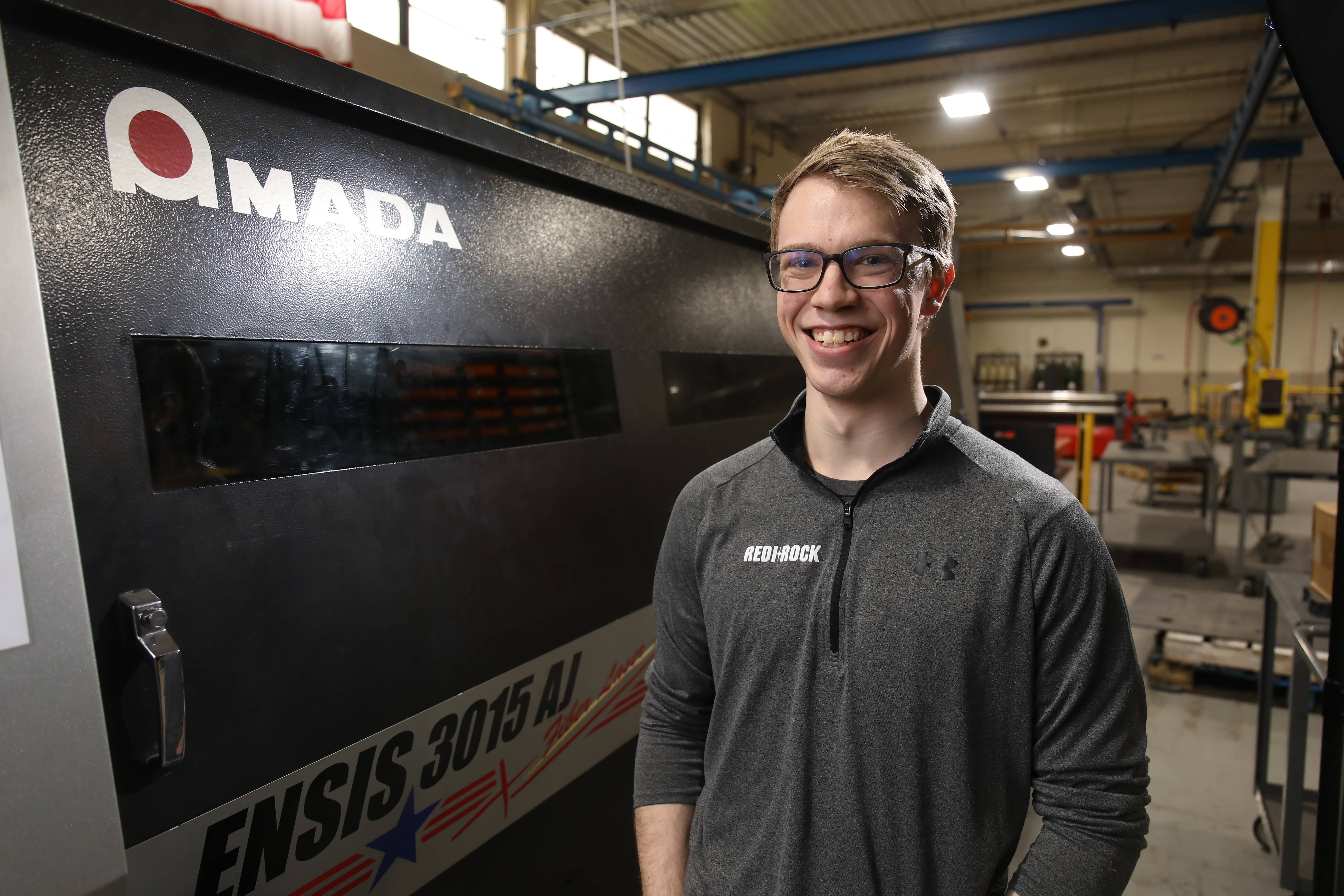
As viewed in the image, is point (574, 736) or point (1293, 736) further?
point (1293, 736)

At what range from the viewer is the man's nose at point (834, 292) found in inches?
34.7

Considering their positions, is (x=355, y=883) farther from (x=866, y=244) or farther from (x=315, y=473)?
(x=866, y=244)

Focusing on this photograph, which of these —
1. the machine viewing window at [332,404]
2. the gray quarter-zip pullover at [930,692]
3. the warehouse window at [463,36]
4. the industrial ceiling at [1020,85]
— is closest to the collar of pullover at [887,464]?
the gray quarter-zip pullover at [930,692]

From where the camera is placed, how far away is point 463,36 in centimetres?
575

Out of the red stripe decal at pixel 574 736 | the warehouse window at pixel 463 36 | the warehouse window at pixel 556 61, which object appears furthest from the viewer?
the warehouse window at pixel 556 61

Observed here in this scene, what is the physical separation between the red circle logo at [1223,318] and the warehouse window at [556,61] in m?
9.03

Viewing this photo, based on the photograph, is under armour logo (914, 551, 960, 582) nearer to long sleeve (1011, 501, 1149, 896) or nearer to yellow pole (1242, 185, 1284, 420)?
long sleeve (1011, 501, 1149, 896)

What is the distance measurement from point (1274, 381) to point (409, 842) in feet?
28.1

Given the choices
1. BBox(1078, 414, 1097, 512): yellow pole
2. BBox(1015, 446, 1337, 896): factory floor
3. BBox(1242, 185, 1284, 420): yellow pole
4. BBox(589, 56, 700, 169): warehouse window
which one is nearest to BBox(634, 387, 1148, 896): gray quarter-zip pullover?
BBox(1015, 446, 1337, 896): factory floor

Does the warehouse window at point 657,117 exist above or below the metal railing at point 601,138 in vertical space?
above

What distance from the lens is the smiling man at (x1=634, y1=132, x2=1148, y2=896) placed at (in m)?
0.82

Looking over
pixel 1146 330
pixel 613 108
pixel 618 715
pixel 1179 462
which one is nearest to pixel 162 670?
pixel 618 715

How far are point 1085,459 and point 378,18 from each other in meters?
6.73

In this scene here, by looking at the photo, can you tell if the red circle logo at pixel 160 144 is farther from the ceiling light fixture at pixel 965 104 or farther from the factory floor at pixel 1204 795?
the ceiling light fixture at pixel 965 104
